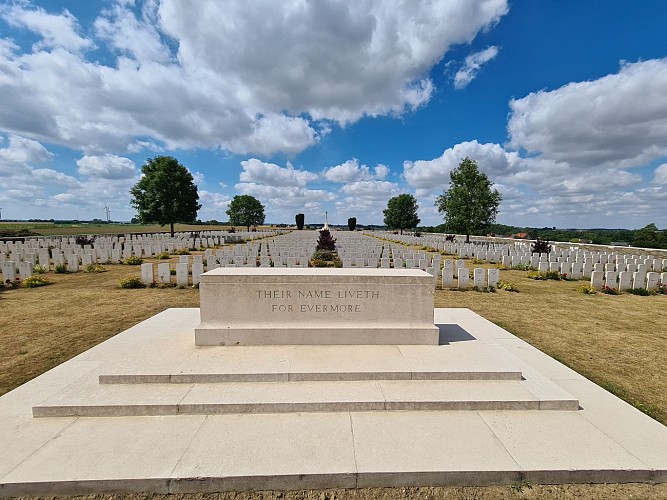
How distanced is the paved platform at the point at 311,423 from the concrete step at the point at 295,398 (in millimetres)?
16

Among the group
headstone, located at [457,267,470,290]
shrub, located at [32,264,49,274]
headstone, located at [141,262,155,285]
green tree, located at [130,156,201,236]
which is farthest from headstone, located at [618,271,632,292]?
green tree, located at [130,156,201,236]

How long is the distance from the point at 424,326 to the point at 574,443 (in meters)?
2.25

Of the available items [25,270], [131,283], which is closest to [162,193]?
[25,270]

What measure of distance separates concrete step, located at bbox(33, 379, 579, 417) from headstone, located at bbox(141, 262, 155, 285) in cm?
735

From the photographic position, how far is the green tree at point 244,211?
7744cm

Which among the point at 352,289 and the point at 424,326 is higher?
the point at 352,289

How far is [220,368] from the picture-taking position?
393 cm

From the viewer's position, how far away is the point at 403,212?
2657 inches

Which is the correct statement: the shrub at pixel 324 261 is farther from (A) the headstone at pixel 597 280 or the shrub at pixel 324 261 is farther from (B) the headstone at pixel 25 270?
(B) the headstone at pixel 25 270

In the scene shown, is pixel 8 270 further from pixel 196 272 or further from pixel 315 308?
pixel 315 308

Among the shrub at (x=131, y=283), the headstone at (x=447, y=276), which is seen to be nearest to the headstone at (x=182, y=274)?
the shrub at (x=131, y=283)

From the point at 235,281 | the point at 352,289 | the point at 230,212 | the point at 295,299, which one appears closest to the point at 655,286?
the point at 352,289

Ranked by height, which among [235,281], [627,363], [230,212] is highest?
[230,212]

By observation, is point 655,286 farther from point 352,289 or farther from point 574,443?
point 352,289
